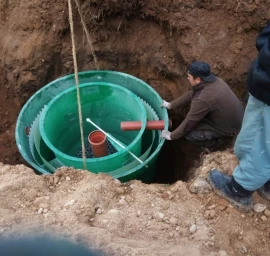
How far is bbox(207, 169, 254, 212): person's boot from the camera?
2350 mm

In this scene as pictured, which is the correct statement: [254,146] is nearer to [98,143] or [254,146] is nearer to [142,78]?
[98,143]

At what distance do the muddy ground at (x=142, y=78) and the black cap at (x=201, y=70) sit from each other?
43 centimetres

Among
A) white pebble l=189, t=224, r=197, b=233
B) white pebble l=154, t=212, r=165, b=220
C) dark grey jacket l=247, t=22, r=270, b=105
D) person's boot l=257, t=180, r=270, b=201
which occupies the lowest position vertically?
person's boot l=257, t=180, r=270, b=201

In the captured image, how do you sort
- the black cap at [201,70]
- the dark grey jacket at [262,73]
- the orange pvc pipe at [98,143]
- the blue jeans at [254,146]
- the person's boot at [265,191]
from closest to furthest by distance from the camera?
the dark grey jacket at [262,73], the blue jeans at [254,146], the person's boot at [265,191], the black cap at [201,70], the orange pvc pipe at [98,143]

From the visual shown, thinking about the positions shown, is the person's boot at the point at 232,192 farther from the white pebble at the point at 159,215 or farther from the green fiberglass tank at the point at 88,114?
the green fiberglass tank at the point at 88,114

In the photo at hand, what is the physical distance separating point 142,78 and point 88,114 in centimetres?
67

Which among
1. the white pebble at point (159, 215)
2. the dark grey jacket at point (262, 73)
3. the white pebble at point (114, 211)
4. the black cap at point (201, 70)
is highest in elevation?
the dark grey jacket at point (262, 73)

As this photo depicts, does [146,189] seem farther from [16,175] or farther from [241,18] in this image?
[241,18]

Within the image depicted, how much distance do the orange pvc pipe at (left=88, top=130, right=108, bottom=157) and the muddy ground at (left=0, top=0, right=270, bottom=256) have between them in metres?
0.63

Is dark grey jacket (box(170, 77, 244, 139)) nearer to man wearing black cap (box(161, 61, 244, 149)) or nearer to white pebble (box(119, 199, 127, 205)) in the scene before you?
man wearing black cap (box(161, 61, 244, 149))

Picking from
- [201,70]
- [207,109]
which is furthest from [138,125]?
[201,70]

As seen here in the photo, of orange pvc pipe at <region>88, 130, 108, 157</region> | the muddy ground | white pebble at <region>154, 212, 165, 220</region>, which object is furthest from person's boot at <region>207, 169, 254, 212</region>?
orange pvc pipe at <region>88, 130, 108, 157</region>

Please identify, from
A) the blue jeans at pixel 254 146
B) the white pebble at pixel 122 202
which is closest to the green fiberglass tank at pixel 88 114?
the white pebble at pixel 122 202

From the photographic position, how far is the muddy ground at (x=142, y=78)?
2.15 m
